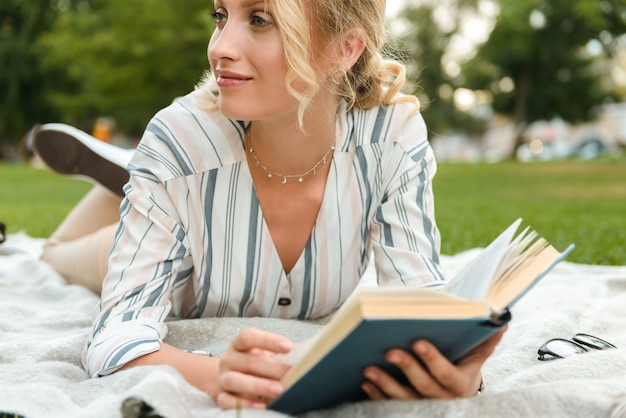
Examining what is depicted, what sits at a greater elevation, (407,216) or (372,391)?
(407,216)

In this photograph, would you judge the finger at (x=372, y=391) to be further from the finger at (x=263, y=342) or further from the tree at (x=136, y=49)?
the tree at (x=136, y=49)

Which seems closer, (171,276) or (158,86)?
(171,276)

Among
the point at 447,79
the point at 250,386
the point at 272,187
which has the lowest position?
the point at 447,79

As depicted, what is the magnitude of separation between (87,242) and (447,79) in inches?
1163

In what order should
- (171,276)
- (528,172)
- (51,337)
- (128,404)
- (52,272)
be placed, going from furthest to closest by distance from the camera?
(528,172), (52,272), (51,337), (171,276), (128,404)

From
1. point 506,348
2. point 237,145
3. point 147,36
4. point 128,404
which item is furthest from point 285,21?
point 147,36

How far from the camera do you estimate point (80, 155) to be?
3656 mm

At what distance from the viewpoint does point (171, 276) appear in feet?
6.68

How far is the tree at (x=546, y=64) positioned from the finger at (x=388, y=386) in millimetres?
19009

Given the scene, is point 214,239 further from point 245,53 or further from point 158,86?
point 158,86

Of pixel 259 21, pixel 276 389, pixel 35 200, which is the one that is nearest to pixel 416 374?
pixel 276 389

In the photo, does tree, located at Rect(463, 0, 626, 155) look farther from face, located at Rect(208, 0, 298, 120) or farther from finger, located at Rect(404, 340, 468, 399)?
finger, located at Rect(404, 340, 468, 399)

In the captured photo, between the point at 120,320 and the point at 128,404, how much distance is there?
1.62 feet

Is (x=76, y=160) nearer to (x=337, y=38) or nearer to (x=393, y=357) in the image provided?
(x=337, y=38)
